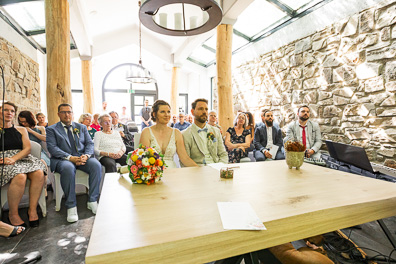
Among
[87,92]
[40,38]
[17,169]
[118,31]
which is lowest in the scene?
[17,169]

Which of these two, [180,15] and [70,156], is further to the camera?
[70,156]

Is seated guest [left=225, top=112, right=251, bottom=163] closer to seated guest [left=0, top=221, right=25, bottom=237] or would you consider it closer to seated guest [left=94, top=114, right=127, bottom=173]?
seated guest [left=94, top=114, right=127, bottom=173]

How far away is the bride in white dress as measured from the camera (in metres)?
2.08

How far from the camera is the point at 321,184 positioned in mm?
1293

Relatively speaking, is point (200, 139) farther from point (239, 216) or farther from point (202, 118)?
point (239, 216)

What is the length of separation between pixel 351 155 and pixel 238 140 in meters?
1.48

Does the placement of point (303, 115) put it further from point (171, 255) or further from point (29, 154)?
point (29, 154)

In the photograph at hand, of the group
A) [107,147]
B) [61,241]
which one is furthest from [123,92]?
[61,241]

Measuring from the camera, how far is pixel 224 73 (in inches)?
153

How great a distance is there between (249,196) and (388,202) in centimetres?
72

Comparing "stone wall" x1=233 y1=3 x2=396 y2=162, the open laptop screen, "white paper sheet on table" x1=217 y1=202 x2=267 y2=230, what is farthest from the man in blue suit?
"stone wall" x1=233 y1=3 x2=396 y2=162

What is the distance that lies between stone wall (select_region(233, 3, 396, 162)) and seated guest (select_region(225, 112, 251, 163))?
4.67 feet

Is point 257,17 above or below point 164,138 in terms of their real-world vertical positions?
above

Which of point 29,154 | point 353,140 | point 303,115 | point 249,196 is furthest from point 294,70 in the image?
point 29,154
